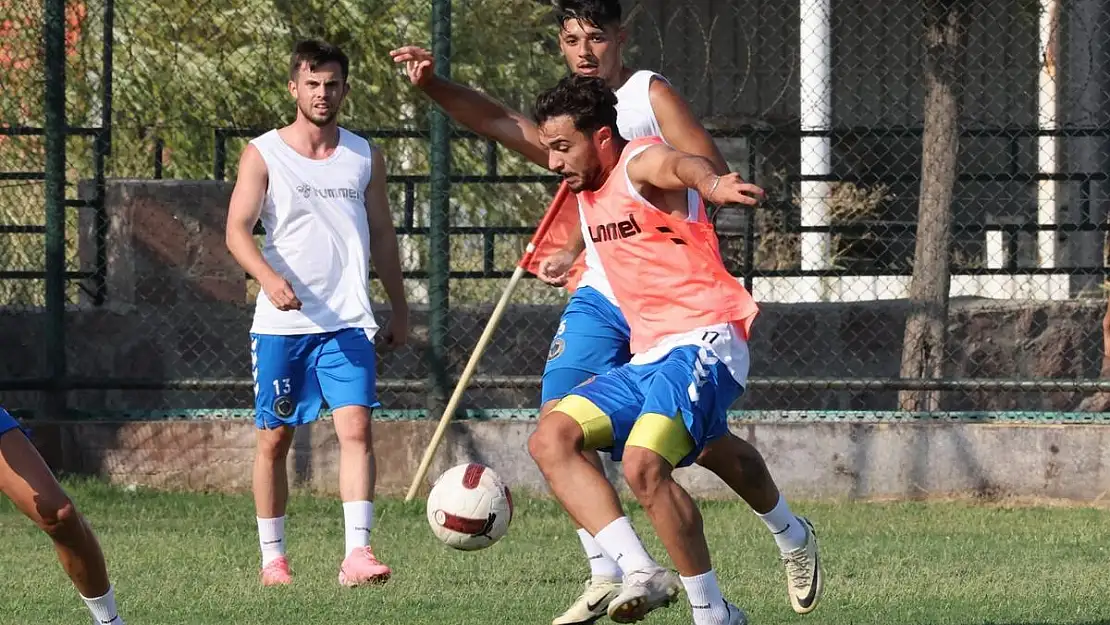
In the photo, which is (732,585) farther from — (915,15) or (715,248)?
(915,15)

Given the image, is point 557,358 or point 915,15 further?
point 915,15

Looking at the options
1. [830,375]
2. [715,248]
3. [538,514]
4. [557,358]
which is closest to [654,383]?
[715,248]

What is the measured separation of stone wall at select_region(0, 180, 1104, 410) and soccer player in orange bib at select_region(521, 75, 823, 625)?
183 inches

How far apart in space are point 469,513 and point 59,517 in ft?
4.45

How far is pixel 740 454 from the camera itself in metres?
6.30

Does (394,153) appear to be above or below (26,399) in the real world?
above

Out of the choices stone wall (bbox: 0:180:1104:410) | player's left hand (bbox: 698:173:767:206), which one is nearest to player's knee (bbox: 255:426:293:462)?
stone wall (bbox: 0:180:1104:410)

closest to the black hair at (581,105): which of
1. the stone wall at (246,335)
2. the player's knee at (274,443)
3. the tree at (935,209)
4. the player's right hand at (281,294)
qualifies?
the player's right hand at (281,294)

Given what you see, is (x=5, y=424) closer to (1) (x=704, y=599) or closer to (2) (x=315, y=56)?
(1) (x=704, y=599)

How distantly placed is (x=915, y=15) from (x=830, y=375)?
666 cm

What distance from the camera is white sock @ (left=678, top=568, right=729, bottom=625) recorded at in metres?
5.52

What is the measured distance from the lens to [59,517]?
5.27m

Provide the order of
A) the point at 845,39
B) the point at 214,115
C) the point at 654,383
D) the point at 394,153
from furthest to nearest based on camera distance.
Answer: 1. the point at 845,39
2. the point at 394,153
3. the point at 214,115
4. the point at 654,383

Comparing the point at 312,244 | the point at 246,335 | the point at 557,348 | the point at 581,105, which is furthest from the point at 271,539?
the point at 246,335
